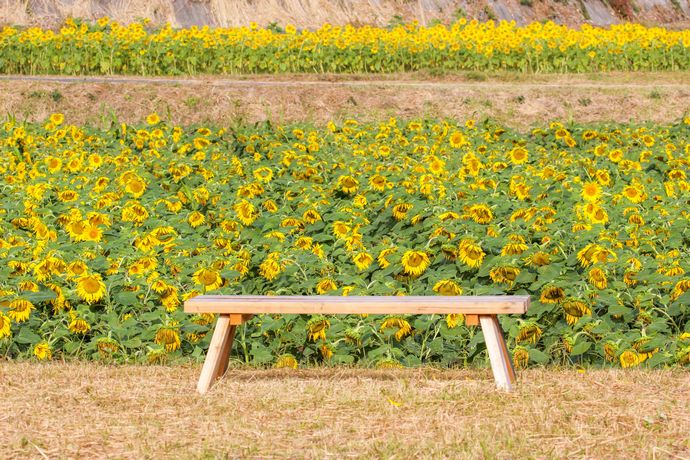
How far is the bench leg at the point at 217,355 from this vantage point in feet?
19.0

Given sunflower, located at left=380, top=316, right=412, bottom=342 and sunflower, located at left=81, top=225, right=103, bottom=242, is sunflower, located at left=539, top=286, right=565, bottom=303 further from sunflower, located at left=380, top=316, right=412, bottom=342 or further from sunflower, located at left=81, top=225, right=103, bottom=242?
sunflower, located at left=81, top=225, right=103, bottom=242

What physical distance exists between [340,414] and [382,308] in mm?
581

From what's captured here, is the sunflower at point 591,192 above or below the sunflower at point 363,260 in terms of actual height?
below

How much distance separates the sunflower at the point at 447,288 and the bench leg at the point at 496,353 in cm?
70

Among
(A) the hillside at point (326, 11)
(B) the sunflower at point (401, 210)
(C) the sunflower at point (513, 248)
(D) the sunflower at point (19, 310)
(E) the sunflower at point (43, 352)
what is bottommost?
(A) the hillside at point (326, 11)

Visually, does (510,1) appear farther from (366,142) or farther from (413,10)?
(366,142)

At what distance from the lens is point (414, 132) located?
12.0 m

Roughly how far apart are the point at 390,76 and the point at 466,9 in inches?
438

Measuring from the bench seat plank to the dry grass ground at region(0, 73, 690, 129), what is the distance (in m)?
9.57

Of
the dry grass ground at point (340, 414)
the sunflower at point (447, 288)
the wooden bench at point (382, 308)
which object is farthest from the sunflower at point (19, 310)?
the sunflower at point (447, 288)

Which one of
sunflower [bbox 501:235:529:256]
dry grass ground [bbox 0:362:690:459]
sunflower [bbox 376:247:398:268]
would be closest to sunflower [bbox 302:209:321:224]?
Answer: sunflower [bbox 376:247:398:268]

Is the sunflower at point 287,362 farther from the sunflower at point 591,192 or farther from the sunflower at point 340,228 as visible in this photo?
A: the sunflower at point 591,192

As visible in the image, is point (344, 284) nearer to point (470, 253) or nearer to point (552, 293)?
point (470, 253)

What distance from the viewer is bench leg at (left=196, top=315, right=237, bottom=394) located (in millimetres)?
5801
